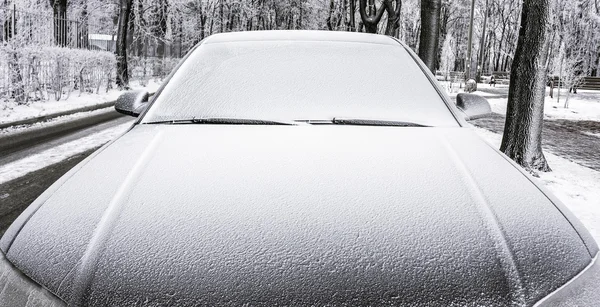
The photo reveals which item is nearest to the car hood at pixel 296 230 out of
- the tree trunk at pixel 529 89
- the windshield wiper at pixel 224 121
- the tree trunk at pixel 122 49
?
the windshield wiper at pixel 224 121

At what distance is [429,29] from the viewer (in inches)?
526

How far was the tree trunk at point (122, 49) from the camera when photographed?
19703 mm

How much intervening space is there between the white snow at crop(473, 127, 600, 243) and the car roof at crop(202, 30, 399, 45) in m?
2.27

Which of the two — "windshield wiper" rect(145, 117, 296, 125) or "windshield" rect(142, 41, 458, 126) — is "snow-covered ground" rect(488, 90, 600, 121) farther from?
"windshield wiper" rect(145, 117, 296, 125)

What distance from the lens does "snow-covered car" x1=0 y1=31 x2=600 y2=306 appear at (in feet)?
4.26

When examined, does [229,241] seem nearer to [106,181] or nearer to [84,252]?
[84,252]

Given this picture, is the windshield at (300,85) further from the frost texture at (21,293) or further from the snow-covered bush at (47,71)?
the snow-covered bush at (47,71)

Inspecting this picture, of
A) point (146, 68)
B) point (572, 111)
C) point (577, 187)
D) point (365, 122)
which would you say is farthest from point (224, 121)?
point (146, 68)

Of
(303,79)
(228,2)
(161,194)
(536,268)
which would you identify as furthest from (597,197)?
(228,2)

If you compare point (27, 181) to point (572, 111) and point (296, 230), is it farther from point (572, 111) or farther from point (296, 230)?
point (572, 111)

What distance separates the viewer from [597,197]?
5633 millimetres

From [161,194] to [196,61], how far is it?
1443 mm

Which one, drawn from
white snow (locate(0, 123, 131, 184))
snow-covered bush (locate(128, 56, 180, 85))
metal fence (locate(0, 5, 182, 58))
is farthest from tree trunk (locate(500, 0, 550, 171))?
snow-covered bush (locate(128, 56, 180, 85))

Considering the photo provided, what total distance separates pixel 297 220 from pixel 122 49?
65.8 feet
